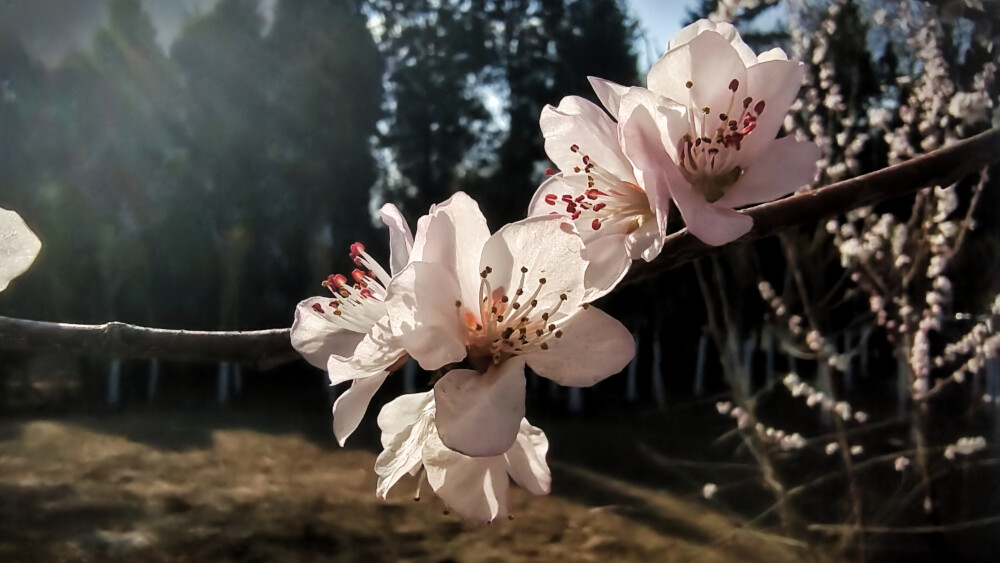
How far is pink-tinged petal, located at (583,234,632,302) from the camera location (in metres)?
0.28

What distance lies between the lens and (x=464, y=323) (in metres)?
0.30

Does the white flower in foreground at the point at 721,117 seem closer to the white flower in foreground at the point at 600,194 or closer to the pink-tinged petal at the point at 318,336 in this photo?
the white flower in foreground at the point at 600,194

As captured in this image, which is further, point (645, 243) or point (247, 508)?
point (247, 508)

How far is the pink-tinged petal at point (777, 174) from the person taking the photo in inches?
11.4

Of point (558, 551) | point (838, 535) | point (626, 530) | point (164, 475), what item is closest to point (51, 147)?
point (164, 475)

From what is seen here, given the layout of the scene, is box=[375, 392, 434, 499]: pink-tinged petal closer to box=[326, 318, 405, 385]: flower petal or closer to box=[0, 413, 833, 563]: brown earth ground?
box=[326, 318, 405, 385]: flower petal

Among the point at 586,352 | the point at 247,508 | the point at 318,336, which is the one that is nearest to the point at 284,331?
the point at 318,336

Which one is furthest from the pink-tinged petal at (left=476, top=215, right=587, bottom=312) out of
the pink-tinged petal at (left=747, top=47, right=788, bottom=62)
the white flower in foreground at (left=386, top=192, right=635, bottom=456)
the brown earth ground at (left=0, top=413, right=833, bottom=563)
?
the brown earth ground at (left=0, top=413, right=833, bottom=563)

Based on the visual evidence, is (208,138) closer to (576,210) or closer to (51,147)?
(51,147)

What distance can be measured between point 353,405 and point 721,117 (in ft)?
0.62

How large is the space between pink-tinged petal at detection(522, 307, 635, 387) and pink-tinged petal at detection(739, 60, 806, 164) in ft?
0.33

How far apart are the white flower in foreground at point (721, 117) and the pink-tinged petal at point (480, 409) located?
0.09m

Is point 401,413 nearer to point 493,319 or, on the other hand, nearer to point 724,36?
point 493,319

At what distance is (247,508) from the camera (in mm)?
1479
